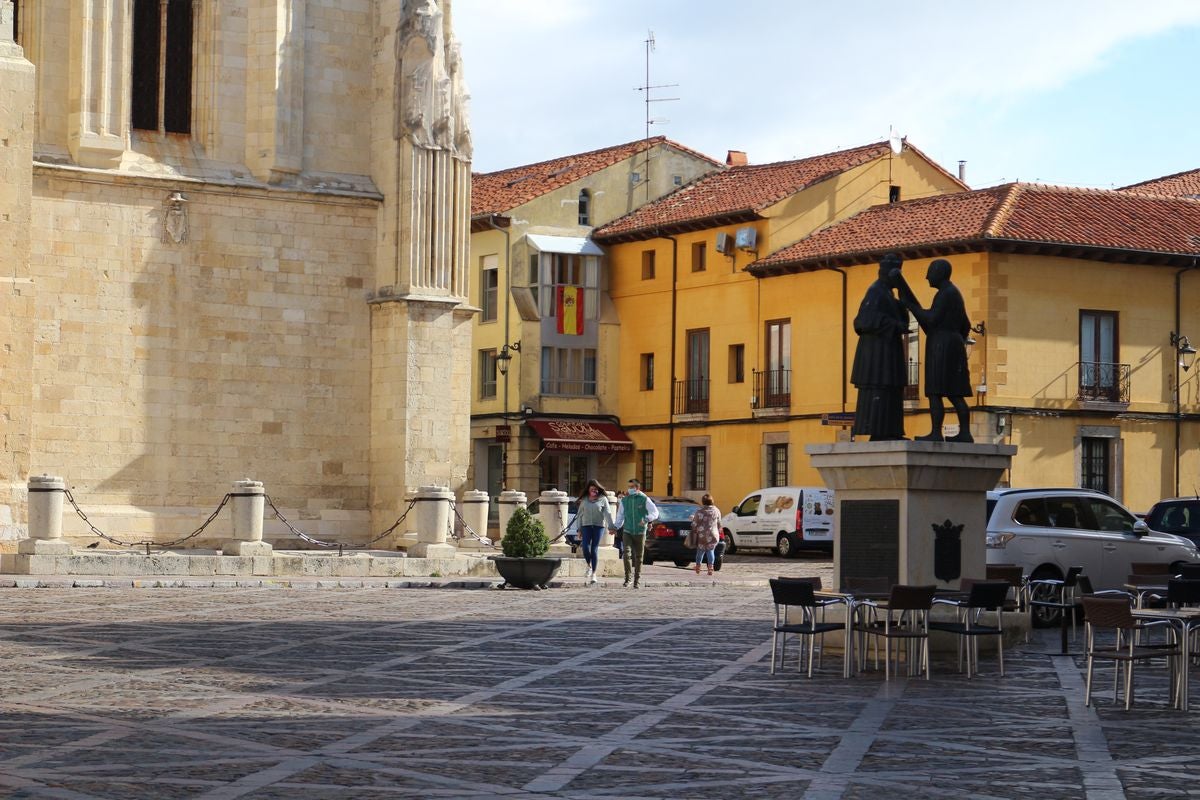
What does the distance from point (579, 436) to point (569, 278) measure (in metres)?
4.60

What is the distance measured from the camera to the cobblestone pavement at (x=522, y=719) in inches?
385

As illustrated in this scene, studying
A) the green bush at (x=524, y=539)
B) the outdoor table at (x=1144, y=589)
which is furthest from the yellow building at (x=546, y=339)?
the outdoor table at (x=1144, y=589)

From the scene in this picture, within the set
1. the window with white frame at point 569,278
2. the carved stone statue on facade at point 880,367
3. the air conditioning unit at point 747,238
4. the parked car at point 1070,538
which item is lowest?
the parked car at point 1070,538

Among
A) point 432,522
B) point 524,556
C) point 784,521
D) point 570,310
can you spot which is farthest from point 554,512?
point 570,310

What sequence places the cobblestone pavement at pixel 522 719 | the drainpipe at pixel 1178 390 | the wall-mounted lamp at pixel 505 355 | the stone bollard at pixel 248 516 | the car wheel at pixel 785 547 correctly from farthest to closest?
the wall-mounted lamp at pixel 505 355, the drainpipe at pixel 1178 390, the car wheel at pixel 785 547, the stone bollard at pixel 248 516, the cobblestone pavement at pixel 522 719

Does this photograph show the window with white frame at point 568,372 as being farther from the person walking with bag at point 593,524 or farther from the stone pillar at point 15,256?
the stone pillar at point 15,256

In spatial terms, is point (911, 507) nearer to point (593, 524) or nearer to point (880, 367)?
point (880, 367)

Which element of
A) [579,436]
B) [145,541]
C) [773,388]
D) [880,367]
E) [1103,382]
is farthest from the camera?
[579,436]

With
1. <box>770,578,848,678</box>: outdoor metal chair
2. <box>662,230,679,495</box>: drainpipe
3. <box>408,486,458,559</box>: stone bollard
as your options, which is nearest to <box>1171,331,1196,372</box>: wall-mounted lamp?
<box>662,230,679,495</box>: drainpipe

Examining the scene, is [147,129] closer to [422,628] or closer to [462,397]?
[462,397]

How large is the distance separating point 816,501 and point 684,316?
1359cm

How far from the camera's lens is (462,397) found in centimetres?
3656

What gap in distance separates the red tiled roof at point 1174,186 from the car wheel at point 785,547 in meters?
20.4

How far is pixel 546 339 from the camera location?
185 feet
